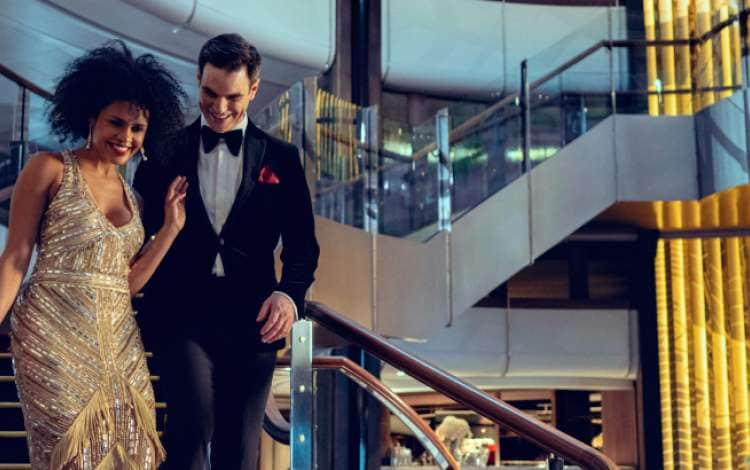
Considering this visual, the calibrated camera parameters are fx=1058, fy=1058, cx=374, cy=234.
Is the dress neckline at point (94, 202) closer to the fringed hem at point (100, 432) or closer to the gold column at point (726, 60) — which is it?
the fringed hem at point (100, 432)

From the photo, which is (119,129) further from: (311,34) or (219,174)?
(311,34)

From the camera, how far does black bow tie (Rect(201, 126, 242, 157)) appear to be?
8.34ft

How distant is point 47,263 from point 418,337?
6.41m

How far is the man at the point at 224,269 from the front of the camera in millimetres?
2334

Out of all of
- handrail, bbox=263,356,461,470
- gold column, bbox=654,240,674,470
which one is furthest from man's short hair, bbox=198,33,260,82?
gold column, bbox=654,240,674,470

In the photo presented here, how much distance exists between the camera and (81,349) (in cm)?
226

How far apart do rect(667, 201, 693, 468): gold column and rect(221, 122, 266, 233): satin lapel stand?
8570 mm

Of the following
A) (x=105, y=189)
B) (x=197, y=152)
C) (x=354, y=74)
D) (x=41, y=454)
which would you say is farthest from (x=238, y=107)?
(x=354, y=74)

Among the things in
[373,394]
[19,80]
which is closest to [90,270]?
[373,394]

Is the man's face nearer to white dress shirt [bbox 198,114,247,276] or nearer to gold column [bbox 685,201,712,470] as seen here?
white dress shirt [bbox 198,114,247,276]

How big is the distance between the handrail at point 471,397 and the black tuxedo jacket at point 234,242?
1.83ft

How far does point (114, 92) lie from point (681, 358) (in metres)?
9.45

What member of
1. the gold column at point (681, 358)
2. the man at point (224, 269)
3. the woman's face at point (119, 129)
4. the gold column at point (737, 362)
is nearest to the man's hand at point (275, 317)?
the man at point (224, 269)

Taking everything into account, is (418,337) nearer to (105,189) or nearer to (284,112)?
(284,112)
